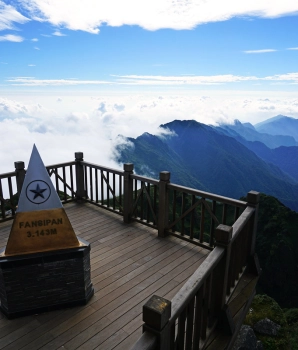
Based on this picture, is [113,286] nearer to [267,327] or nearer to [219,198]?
[219,198]

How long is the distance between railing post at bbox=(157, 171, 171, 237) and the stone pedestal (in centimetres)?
203

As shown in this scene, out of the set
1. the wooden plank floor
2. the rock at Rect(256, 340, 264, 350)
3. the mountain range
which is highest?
the wooden plank floor

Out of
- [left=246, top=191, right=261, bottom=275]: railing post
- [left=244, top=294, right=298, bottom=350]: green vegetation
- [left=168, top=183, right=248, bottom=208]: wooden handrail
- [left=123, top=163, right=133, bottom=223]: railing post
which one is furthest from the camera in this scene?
[left=244, top=294, right=298, bottom=350]: green vegetation

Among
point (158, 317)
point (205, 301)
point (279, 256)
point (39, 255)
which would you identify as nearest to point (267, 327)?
point (205, 301)

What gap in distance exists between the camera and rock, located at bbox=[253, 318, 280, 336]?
11.7 m

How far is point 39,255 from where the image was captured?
3.29 metres

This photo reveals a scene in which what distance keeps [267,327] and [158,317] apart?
1229 cm

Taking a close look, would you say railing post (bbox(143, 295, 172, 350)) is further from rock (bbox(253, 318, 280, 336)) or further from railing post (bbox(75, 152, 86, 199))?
rock (bbox(253, 318, 280, 336))

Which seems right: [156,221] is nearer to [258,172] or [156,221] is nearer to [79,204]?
[79,204]

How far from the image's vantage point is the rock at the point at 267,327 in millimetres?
11680

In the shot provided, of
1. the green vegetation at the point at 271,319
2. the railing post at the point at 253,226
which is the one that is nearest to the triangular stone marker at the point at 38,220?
the railing post at the point at 253,226

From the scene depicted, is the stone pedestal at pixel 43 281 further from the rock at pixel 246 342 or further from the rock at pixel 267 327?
the rock at pixel 267 327

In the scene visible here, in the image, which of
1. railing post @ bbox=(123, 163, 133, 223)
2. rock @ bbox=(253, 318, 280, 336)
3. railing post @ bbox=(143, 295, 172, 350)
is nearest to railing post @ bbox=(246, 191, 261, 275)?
railing post @ bbox=(123, 163, 133, 223)

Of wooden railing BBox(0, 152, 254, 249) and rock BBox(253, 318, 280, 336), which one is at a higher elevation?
wooden railing BBox(0, 152, 254, 249)
